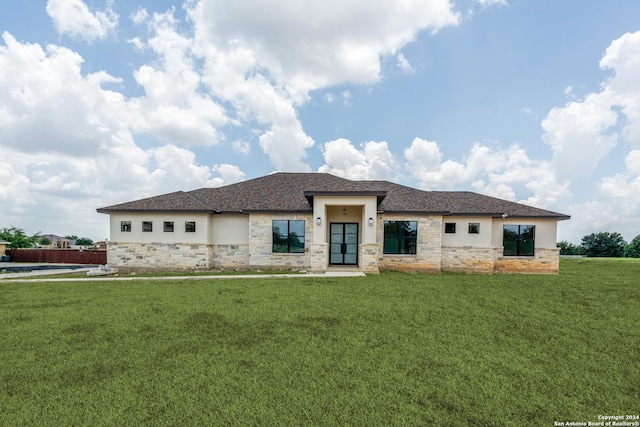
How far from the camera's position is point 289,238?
52.5 ft

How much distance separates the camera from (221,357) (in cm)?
475

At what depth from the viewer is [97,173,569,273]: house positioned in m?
15.6

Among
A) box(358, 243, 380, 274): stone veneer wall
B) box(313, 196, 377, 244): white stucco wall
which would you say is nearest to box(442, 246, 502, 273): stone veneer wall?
box(358, 243, 380, 274): stone veneer wall

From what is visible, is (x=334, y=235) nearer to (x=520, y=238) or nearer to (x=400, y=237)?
(x=400, y=237)

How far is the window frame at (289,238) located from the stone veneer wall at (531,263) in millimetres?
10744

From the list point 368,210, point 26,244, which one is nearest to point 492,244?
point 368,210

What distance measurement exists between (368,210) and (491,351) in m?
9.34

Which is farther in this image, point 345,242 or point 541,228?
point 345,242

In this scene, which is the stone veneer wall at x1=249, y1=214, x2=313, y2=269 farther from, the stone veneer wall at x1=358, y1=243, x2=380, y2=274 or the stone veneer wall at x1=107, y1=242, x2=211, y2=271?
the stone veneer wall at x1=358, y1=243, x2=380, y2=274

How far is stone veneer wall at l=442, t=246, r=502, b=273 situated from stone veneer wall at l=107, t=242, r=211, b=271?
13.0 meters

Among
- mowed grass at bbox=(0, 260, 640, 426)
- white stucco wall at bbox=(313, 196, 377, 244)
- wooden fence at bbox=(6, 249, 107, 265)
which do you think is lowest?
wooden fence at bbox=(6, 249, 107, 265)

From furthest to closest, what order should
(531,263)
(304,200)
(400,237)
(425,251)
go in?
(304,200) < (531,263) < (400,237) < (425,251)

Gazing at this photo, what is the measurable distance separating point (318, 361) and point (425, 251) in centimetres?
1214

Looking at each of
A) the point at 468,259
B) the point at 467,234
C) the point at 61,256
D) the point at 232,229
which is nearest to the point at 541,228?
the point at 467,234
